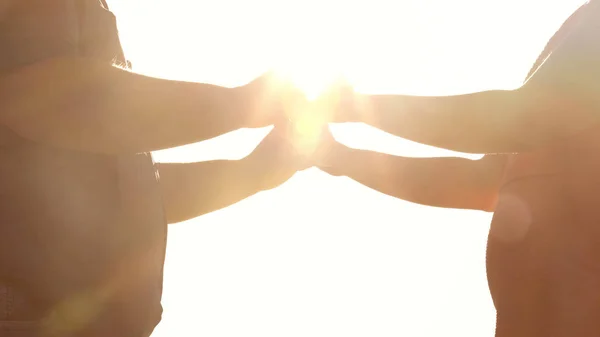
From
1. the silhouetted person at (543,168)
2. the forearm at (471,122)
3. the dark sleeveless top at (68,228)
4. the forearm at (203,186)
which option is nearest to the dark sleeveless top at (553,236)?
the silhouetted person at (543,168)

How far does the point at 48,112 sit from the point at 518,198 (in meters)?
1.42

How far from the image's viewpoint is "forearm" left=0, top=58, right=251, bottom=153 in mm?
1646

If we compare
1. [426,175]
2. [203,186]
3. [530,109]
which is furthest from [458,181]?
[203,186]

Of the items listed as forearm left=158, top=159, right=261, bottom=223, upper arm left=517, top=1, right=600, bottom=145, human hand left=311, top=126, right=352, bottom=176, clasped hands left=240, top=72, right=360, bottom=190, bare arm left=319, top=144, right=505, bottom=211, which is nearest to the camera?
upper arm left=517, top=1, right=600, bottom=145

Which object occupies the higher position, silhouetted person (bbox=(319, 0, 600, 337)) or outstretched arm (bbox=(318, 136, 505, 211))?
outstretched arm (bbox=(318, 136, 505, 211))

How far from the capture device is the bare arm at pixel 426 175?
278 cm

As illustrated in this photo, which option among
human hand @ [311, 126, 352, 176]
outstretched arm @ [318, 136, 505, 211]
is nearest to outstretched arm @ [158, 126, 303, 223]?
human hand @ [311, 126, 352, 176]

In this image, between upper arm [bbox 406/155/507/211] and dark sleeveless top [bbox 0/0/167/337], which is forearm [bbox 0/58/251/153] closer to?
dark sleeveless top [bbox 0/0/167/337]

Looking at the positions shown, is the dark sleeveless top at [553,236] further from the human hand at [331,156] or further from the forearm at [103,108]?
the human hand at [331,156]

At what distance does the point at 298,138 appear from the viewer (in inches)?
122

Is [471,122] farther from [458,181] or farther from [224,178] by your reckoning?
[224,178]

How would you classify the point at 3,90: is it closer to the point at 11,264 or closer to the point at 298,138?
→ the point at 11,264

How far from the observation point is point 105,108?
67.1 inches

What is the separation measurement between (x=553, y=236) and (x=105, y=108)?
1334mm
